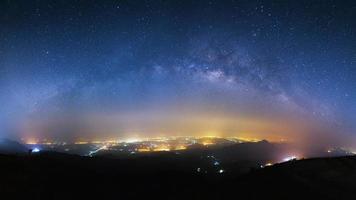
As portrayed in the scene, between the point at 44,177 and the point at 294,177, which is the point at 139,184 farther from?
the point at 294,177

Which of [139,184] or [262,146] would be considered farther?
[262,146]

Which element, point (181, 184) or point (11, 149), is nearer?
point (181, 184)

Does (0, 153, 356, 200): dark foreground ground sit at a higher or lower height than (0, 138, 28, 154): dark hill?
lower

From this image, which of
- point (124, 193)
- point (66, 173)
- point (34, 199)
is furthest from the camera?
point (66, 173)

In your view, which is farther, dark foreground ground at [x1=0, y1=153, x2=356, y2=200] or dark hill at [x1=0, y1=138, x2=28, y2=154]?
dark hill at [x1=0, y1=138, x2=28, y2=154]

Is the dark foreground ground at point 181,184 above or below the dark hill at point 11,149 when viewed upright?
below

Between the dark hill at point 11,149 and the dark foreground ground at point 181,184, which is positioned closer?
the dark foreground ground at point 181,184

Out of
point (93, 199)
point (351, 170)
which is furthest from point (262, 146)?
point (93, 199)

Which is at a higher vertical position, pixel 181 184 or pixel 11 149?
pixel 11 149
